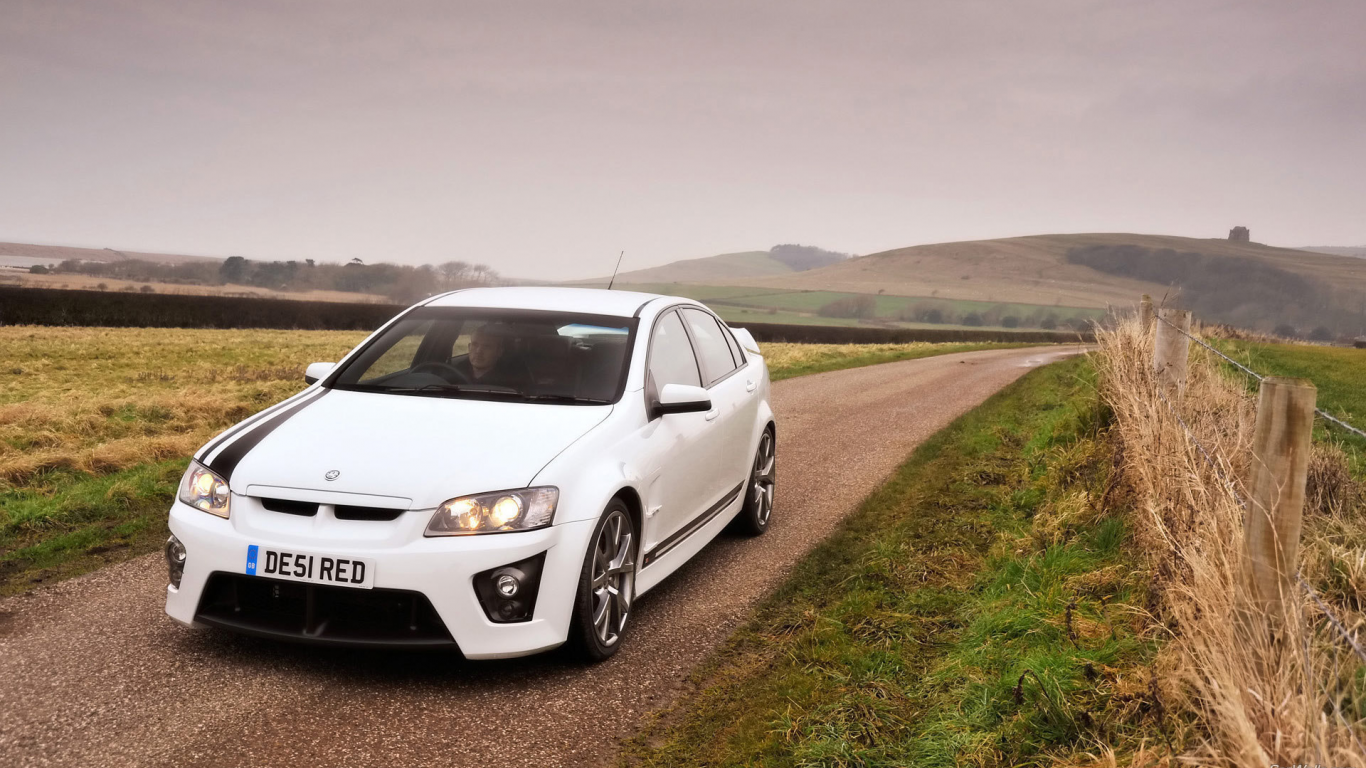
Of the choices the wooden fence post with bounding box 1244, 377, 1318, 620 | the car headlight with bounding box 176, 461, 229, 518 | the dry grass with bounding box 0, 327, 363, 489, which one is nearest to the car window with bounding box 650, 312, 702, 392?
the car headlight with bounding box 176, 461, 229, 518

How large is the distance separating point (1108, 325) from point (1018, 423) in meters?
2.28

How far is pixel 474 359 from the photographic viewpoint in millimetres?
5836

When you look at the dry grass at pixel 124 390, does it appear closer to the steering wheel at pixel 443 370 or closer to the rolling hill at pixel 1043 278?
the steering wheel at pixel 443 370

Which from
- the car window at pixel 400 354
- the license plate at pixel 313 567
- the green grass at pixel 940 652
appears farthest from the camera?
the car window at pixel 400 354

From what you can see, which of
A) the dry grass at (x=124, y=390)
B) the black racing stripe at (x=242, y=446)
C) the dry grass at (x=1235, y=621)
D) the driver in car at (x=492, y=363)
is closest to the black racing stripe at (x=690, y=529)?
the driver in car at (x=492, y=363)

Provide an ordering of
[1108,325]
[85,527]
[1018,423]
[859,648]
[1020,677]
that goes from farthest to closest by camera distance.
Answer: [1018,423]
[1108,325]
[85,527]
[859,648]
[1020,677]

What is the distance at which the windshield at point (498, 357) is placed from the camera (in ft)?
18.2

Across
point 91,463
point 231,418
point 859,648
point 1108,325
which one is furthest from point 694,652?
point 231,418

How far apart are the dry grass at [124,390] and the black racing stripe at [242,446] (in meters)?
4.97

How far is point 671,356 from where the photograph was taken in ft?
20.5

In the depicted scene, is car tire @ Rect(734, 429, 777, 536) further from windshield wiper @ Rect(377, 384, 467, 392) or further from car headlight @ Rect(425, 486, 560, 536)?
car headlight @ Rect(425, 486, 560, 536)

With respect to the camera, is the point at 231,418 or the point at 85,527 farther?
the point at 231,418

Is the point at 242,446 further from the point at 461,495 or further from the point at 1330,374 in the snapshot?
the point at 1330,374

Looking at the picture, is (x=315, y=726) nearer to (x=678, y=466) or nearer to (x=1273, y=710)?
(x=678, y=466)
